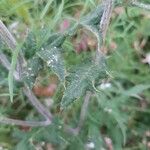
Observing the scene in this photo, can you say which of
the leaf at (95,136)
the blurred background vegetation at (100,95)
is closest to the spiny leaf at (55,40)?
the blurred background vegetation at (100,95)

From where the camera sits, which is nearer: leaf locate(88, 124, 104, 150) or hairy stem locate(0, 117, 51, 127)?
hairy stem locate(0, 117, 51, 127)

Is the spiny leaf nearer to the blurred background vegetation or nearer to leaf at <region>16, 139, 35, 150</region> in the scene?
the blurred background vegetation

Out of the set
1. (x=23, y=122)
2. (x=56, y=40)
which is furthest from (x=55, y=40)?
(x=23, y=122)

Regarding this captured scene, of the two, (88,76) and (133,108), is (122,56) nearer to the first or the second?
(133,108)

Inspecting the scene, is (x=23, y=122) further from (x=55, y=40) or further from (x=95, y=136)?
(x=55, y=40)

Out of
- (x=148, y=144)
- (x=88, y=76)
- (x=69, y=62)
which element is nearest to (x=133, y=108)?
(x=148, y=144)

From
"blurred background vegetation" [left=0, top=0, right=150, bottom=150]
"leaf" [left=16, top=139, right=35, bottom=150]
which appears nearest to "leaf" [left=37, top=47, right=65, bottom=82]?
"blurred background vegetation" [left=0, top=0, right=150, bottom=150]

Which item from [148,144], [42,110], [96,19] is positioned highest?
[96,19]
